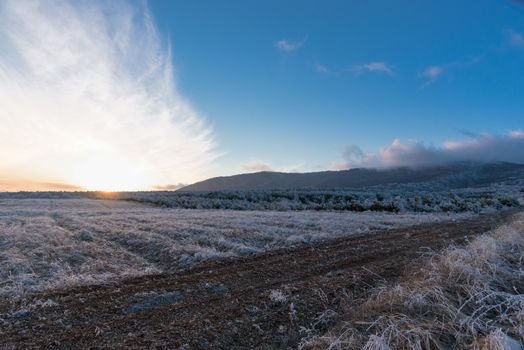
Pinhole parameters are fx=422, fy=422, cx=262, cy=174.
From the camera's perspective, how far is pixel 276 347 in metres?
6.55

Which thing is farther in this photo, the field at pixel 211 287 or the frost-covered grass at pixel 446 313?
the field at pixel 211 287

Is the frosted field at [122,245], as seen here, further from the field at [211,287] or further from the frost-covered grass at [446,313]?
the frost-covered grass at [446,313]

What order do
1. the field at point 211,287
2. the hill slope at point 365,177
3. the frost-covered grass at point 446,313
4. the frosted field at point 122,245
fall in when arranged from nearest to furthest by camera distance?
the frost-covered grass at point 446,313, the field at point 211,287, the frosted field at point 122,245, the hill slope at point 365,177

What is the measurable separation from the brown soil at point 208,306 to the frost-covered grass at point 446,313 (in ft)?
3.11

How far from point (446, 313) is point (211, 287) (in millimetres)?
5304

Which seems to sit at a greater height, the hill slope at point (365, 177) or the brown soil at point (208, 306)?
the hill slope at point (365, 177)

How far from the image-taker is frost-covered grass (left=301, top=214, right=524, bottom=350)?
550 centimetres

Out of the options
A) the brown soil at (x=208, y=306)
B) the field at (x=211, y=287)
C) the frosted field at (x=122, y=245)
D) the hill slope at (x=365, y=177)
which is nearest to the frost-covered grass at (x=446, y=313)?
the field at (x=211, y=287)

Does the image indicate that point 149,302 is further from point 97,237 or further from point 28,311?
point 97,237

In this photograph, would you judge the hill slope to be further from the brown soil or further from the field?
the brown soil

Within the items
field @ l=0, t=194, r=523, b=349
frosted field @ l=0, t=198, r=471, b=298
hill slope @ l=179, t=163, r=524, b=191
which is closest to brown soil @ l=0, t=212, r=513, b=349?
field @ l=0, t=194, r=523, b=349

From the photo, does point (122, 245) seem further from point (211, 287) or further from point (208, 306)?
point (208, 306)

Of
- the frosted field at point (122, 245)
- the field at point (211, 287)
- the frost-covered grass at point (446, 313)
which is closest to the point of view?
the frost-covered grass at point (446, 313)

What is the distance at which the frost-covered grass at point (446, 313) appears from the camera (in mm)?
5504
